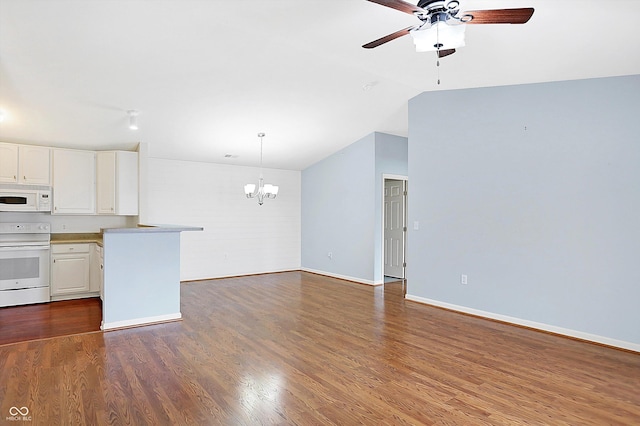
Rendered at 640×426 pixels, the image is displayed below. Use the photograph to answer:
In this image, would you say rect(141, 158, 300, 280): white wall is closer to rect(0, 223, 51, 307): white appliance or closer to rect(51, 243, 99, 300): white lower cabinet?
rect(51, 243, 99, 300): white lower cabinet

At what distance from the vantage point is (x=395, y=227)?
24.7ft

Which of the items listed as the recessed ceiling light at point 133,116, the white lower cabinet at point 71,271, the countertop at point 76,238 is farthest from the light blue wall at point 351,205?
the white lower cabinet at point 71,271

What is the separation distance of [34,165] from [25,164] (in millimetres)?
104

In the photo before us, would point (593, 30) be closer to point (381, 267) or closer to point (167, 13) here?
point (167, 13)

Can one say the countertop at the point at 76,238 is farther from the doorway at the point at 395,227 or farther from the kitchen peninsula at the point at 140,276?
the doorway at the point at 395,227

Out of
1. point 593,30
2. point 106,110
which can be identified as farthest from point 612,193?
point 106,110

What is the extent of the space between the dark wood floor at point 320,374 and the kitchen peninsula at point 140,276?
10.1 inches

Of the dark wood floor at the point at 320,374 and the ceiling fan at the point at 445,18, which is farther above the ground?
the ceiling fan at the point at 445,18

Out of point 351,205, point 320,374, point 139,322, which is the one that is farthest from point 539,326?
point 139,322

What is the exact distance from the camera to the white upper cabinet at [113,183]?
586 cm

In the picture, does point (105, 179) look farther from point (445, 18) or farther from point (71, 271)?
point (445, 18)

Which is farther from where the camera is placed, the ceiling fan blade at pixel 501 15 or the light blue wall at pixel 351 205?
the light blue wall at pixel 351 205

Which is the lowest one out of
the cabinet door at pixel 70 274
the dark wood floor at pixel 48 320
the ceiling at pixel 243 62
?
the dark wood floor at pixel 48 320

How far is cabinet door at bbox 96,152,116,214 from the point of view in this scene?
5.86 m
